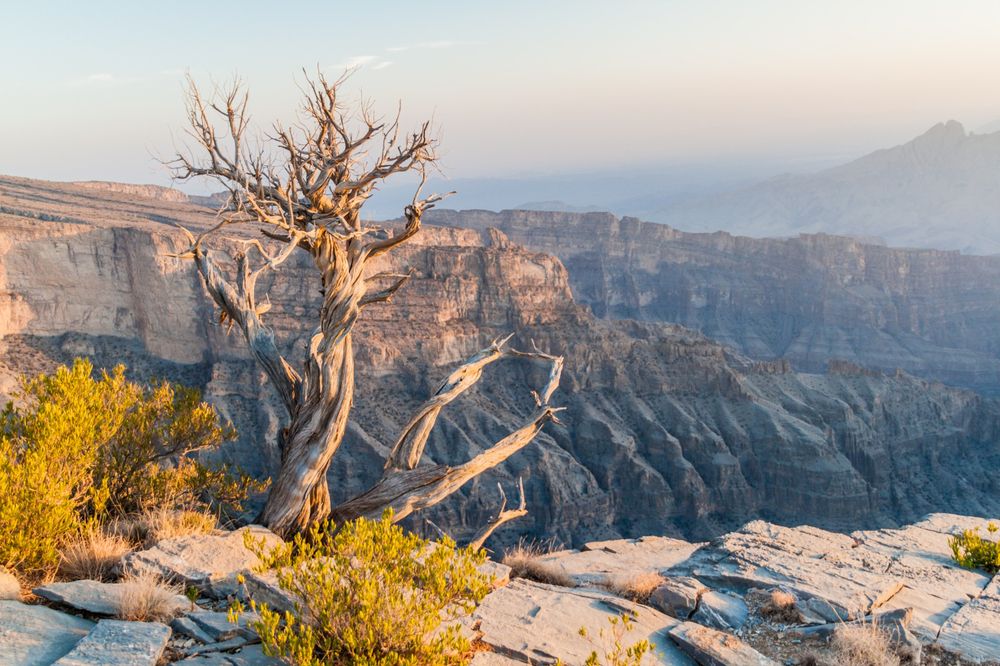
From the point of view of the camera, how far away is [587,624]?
25.0 ft

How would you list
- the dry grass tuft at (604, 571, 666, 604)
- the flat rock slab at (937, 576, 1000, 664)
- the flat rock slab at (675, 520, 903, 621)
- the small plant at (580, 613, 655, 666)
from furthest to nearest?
the flat rock slab at (675, 520, 903, 621), the dry grass tuft at (604, 571, 666, 604), the flat rock slab at (937, 576, 1000, 664), the small plant at (580, 613, 655, 666)

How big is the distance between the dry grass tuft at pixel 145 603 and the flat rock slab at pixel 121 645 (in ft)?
0.70

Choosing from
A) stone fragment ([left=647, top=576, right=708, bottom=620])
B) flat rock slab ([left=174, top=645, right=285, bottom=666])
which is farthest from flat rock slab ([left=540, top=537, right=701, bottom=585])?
flat rock slab ([left=174, top=645, right=285, bottom=666])

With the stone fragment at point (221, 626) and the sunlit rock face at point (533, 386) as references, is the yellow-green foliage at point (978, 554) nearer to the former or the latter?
the stone fragment at point (221, 626)

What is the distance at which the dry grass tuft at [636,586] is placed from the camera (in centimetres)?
909

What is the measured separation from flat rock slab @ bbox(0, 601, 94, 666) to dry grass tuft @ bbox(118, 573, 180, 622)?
0.30 meters

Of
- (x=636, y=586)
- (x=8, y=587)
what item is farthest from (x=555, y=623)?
(x=8, y=587)

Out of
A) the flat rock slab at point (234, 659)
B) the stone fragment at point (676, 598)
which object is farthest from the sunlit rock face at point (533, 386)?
the flat rock slab at point (234, 659)

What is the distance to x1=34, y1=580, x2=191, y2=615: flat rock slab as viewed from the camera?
6350 millimetres

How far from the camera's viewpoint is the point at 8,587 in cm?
638

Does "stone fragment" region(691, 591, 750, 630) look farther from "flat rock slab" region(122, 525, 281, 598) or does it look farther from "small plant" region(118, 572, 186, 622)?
"small plant" region(118, 572, 186, 622)

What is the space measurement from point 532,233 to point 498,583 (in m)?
135

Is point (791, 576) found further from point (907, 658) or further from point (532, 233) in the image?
point (532, 233)

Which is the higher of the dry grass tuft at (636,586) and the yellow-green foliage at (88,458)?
the yellow-green foliage at (88,458)
